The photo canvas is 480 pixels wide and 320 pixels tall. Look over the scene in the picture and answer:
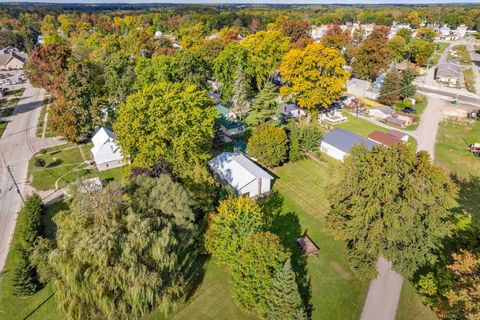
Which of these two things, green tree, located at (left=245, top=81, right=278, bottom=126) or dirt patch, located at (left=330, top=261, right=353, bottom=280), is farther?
green tree, located at (left=245, top=81, right=278, bottom=126)

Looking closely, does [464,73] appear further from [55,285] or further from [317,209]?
[55,285]

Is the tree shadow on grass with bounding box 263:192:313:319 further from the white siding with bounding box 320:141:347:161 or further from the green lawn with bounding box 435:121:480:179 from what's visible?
the green lawn with bounding box 435:121:480:179

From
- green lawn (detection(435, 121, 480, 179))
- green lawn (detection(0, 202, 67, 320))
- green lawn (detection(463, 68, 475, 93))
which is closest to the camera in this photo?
green lawn (detection(0, 202, 67, 320))

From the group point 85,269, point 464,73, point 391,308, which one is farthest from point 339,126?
point 464,73

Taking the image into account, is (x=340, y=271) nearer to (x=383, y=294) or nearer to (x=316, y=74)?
(x=383, y=294)

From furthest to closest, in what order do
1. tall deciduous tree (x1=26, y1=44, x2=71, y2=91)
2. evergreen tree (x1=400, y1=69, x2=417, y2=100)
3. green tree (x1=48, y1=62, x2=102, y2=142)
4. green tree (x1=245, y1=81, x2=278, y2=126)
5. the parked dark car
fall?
1. evergreen tree (x1=400, y1=69, x2=417, y2=100)
2. the parked dark car
3. tall deciduous tree (x1=26, y1=44, x2=71, y2=91)
4. green tree (x1=245, y1=81, x2=278, y2=126)
5. green tree (x1=48, y1=62, x2=102, y2=142)

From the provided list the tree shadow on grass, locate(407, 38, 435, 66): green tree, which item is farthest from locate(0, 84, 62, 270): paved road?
locate(407, 38, 435, 66): green tree
